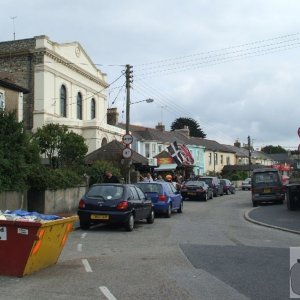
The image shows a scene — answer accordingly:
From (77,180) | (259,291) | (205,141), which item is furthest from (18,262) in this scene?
(205,141)

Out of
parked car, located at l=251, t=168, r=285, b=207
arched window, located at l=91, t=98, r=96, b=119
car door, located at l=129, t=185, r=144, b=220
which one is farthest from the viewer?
arched window, located at l=91, t=98, r=96, b=119

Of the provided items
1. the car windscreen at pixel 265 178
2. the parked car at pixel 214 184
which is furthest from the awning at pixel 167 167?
the car windscreen at pixel 265 178

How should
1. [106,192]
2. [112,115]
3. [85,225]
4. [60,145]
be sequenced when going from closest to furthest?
[106,192]
[85,225]
[60,145]
[112,115]

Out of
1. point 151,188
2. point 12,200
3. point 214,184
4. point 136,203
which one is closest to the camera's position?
point 136,203

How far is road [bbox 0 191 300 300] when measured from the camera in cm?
783

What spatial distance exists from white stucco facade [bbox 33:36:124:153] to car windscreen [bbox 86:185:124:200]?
1186 inches

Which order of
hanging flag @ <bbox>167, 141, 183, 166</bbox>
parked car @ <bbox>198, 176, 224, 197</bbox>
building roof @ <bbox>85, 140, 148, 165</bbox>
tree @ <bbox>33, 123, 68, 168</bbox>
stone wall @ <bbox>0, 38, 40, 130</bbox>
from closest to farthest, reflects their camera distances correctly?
building roof @ <bbox>85, 140, 148, 165</bbox>, tree @ <bbox>33, 123, 68, 168</bbox>, parked car @ <bbox>198, 176, 224, 197</bbox>, stone wall @ <bbox>0, 38, 40, 130</bbox>, hanging flag @ <bbox>167, 141, 183, 166</bbox>

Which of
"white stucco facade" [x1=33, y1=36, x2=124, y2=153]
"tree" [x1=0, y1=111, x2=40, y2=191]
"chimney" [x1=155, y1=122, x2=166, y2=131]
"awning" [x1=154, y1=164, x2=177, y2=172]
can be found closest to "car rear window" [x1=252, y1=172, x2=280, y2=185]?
"awning" [x1=154, y1=164, x2=177, y2=172]

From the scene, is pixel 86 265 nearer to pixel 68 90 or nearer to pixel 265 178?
pixel 265 178

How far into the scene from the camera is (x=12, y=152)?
18203 millimetres

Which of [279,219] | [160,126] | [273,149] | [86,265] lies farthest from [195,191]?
[273,149]

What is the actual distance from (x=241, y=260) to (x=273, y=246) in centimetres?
264

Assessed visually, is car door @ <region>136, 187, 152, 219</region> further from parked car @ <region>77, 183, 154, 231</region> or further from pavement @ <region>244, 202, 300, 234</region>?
pavement @ <region>244, 202, 300, 234</region>

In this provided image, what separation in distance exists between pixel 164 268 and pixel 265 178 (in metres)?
23.2
